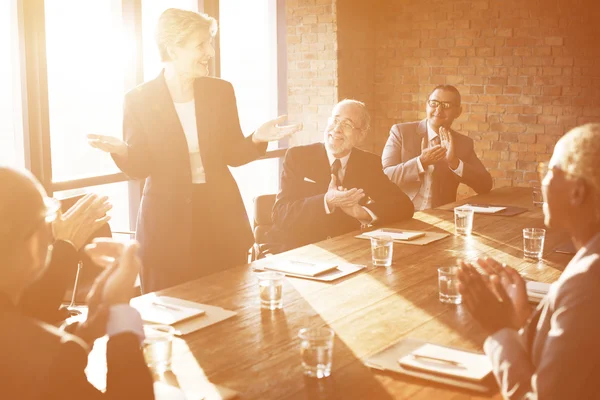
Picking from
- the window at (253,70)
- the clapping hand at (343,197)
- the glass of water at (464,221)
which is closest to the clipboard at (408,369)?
the glass of water at (464,221)

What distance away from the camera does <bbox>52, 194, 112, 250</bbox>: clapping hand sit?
7.27 feet

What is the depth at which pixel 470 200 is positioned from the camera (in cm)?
457

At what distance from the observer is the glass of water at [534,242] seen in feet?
9.82

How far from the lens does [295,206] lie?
388cm

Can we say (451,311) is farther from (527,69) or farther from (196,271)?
(527,69)

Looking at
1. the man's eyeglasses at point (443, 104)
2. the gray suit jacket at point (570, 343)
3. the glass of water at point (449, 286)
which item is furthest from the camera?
the man's eyeglasses at point (443, 104)

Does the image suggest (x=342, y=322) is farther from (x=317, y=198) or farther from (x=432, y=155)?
(x=432, y=155)

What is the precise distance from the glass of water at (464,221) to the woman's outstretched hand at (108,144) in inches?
62.0

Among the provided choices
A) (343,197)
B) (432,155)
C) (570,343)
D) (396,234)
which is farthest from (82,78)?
(570,343)

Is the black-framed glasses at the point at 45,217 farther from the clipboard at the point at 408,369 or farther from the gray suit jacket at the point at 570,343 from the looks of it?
the gray suit jacket at the point at 570,343

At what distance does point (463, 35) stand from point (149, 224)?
4.14m

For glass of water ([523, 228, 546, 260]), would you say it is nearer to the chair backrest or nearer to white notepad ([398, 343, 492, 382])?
white notepad ([398, 343, 492, 382])

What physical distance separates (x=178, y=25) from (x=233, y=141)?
0.64 metres

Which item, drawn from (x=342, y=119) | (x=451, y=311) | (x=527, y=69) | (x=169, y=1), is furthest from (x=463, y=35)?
(x=451, y=311)
